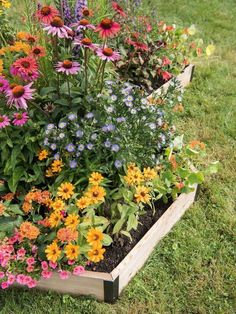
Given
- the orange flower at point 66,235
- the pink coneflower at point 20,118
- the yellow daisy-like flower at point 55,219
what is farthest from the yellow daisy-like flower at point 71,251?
the pink coneflower at point 20,118

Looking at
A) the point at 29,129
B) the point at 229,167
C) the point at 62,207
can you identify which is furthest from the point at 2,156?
the point at 229,167

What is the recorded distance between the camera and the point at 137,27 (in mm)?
3656

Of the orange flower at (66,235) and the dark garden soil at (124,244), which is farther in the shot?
the dark garden soil at (124,244)

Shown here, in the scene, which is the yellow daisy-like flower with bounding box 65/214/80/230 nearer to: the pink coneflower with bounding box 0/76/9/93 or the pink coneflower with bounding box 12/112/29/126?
the pink coneflower with bounding box 12/112/29/126

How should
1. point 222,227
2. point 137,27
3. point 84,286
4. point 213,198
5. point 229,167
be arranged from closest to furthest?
point 84,286
point 222,227
point 213,198
point 229,167
point 137,27

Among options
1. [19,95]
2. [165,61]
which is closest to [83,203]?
[19,95]

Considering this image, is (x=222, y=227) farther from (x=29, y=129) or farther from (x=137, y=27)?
(x=137, y=27)

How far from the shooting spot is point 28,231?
202 centimetres

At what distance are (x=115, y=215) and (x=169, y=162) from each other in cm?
49

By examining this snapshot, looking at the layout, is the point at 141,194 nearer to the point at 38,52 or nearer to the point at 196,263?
the point at 196,263

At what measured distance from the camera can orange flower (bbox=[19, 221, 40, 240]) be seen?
2.02m

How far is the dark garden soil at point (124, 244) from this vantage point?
7.27ft

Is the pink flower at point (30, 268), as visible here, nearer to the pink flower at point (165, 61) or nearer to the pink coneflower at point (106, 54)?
the pink coneflower at point (106, 54)

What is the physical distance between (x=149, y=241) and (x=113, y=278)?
1.32 feet
